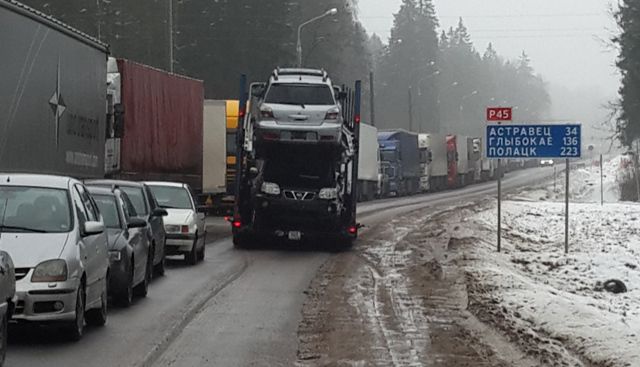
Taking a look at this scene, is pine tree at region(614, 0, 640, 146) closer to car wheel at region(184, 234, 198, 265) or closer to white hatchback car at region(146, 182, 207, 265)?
white hatchback car at region(146, 182, 207, 265)

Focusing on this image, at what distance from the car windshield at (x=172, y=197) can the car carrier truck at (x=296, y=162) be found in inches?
79.4

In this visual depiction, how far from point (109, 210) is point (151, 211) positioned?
2988 mm

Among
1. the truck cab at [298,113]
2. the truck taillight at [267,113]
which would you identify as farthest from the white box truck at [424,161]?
the truck taillight at [267,113]

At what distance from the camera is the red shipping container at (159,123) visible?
25.5m

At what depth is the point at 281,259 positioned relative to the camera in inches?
882

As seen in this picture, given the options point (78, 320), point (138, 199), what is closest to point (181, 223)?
point (138, 199)

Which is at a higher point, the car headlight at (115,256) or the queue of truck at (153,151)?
the queue of truck at (153,151)

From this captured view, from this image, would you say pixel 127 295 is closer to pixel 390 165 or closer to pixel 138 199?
pixel 138 199

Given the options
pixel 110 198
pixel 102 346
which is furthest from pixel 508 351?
pixel 110 198

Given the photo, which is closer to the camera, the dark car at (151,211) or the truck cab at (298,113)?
the dark car at (151,211)

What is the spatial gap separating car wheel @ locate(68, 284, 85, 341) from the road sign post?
1330cm

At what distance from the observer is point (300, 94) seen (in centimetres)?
2378

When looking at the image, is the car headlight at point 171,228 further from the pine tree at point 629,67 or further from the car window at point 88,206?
the pine tree at point 629,67

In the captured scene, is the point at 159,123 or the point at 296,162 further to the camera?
the point at 159,123
